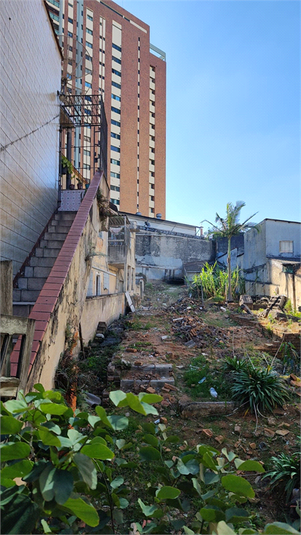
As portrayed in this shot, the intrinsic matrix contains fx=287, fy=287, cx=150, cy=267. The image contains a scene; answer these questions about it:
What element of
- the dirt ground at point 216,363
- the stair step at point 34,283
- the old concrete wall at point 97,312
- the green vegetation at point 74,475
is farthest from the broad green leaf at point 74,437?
the old concrete wall at point 97,312

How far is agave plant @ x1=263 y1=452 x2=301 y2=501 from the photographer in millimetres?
2596

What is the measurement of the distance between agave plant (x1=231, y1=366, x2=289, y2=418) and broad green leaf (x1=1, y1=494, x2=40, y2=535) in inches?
157

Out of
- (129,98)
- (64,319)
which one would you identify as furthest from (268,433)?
(129,98)

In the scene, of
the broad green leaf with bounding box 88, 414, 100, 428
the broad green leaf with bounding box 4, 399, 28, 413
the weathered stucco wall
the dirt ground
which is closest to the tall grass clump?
the dirt ground

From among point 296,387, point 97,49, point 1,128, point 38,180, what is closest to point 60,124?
point 38,180

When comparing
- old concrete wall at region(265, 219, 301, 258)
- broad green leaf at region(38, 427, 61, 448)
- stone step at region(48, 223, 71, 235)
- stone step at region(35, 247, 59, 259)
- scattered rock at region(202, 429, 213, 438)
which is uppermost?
old concrete wall at region(265, 219, 301, 258)

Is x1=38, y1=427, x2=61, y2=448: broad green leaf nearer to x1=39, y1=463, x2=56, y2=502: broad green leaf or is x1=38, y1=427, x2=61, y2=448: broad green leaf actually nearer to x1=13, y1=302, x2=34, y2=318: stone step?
x1=39, y1=463, x2=56, y2=502: broad green leaf

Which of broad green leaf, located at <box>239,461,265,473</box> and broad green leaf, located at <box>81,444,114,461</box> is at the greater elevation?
broad green leaf, located at <box>81,444,114,461</box>

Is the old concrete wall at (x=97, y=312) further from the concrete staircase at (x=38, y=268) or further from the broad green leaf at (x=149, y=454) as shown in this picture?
the broad green leaf at (x=149, y=454)

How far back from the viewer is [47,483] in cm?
65

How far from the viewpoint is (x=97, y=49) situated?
107ft

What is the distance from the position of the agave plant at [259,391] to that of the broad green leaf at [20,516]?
4.00m

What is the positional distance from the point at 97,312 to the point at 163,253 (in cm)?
1795

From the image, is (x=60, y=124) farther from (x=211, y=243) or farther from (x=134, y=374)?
(x=211, y=243)
